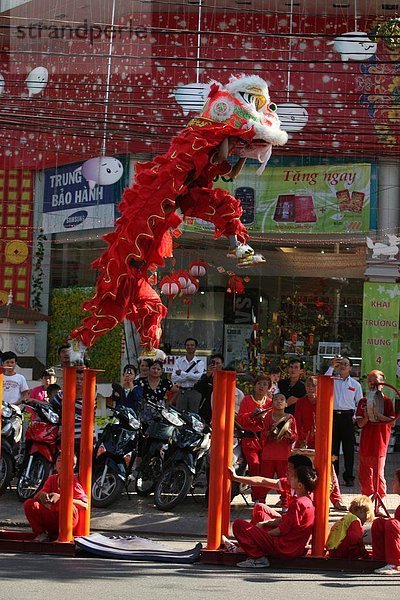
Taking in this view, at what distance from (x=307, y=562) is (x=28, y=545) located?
7.13 ft

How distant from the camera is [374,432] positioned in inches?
443

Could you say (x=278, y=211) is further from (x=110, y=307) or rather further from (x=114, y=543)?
(x=114, y=543)

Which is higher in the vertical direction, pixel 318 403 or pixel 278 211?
pixel 278 211

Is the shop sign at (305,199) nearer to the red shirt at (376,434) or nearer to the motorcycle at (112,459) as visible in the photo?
the motorcycle at (112,459)

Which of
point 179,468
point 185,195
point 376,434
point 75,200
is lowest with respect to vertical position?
point 179,468

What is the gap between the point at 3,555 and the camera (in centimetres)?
875

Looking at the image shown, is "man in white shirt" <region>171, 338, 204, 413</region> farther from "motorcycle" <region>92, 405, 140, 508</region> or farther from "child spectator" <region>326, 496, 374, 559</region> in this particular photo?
"child spectator" <region>326, 496, 374, 559</region>

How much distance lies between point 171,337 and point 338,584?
1547 centimetres

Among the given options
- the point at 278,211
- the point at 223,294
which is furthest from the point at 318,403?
the point at 223,294

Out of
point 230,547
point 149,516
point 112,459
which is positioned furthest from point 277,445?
point 230,547

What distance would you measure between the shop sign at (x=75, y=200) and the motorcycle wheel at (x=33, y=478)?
11.9m

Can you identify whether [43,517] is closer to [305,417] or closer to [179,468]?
[179,468]

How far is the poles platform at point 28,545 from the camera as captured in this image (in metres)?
8.84

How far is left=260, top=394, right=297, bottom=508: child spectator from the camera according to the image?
11.4 meters
